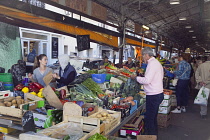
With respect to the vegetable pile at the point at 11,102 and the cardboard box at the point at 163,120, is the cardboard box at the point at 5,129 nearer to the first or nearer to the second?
the vegetable pile at the point at 11,102

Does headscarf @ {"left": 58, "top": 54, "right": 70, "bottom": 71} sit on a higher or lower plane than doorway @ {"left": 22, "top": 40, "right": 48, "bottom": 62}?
lower

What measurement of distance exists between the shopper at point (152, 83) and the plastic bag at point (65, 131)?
1.78 metres

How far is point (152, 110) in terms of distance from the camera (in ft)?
12.7

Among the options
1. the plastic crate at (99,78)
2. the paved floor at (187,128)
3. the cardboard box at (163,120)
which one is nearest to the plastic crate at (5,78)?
the plastic crate at (99,78)

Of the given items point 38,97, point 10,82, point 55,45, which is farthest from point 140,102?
point 55,45

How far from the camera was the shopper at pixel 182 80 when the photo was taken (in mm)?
6480

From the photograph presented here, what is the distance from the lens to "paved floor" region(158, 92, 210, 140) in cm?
468

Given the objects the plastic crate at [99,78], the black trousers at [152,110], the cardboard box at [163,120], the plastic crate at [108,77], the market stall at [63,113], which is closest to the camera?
the market stall at [63,113]

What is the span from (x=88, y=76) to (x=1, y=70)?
210cm

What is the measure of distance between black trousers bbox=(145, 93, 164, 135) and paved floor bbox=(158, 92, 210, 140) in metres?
0.74

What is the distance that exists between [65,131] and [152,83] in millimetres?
2064

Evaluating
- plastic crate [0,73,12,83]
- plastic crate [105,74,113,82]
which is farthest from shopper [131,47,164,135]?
plastic crate [0,73,12,83]

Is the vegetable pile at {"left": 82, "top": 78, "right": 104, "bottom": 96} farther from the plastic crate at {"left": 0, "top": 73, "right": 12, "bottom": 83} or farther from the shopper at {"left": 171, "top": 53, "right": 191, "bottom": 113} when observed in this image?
the shopper at {"left": 171, "top": 53, "right": 191, "bottom": 113}

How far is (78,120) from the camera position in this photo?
2.42 metres
